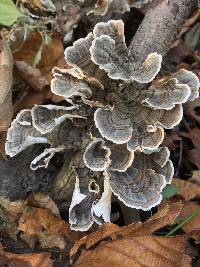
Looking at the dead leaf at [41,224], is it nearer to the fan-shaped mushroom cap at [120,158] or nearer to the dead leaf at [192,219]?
the fan-shaped mushroom cap at [120,158]

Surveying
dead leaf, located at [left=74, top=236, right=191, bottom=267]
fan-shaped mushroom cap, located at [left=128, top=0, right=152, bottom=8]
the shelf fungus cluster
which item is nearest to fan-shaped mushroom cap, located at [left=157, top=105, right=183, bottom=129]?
the shelf fungus cluster

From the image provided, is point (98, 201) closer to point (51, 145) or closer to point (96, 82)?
point (51, 145)

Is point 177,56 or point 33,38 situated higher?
point 177,56

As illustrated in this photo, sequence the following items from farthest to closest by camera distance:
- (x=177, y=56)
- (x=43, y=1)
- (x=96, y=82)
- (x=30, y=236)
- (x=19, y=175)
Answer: (x=177, y=56) < (x=43, y=1) < (x=19, y=175) < (x=30, y=236) < (x=96, y=82)

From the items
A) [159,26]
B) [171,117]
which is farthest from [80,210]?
[159,26]

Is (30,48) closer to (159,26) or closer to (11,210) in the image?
(159,26)

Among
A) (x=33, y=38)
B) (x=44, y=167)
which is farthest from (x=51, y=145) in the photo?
(x=33, y=38)

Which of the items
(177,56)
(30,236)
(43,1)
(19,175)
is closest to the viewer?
(30,236)

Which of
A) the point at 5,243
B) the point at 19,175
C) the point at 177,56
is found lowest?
the point at 5,243
